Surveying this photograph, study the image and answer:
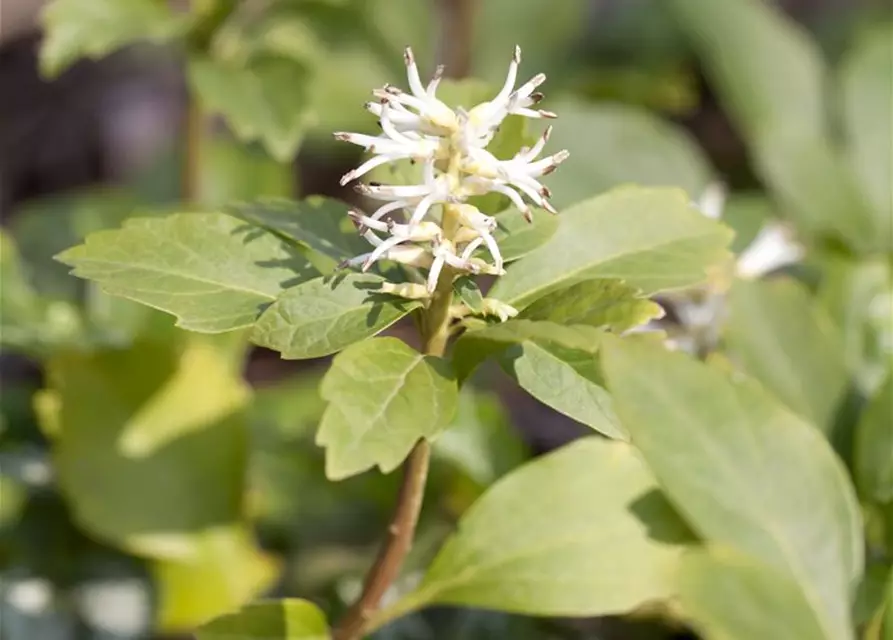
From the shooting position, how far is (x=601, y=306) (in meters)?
0.42

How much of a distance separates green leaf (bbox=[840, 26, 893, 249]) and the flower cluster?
592mm

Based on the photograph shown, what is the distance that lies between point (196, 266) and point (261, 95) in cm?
30

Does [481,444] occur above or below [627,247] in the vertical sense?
below

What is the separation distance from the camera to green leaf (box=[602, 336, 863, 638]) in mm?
526

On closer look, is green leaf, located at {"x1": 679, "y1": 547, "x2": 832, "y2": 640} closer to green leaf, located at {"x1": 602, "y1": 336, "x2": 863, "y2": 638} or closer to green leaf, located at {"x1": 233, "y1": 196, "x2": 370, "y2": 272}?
green leaf, located at {"x1": 602, "y1": 336, "x2": 863, "y2": 638}

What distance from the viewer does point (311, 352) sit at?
1.26 feet

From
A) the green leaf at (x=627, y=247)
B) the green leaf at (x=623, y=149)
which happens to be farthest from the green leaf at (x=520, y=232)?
the green leaf at (x=623, y=149)

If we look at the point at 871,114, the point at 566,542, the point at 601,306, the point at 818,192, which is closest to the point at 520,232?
the point at 601,306

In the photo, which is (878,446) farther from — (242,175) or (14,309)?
(242,175)

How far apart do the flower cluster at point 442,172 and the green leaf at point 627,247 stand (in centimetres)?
6

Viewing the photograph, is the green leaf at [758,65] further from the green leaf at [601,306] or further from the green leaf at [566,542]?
the green leaf at [601,306]

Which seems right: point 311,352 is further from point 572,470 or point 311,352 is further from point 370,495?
point 370,495

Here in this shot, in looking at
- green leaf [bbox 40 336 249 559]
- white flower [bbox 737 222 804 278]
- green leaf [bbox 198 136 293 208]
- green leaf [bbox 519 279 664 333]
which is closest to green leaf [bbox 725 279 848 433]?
white flower [bbox 737 222 804 278]

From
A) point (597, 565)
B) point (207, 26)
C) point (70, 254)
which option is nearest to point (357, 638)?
point (597, 565)
